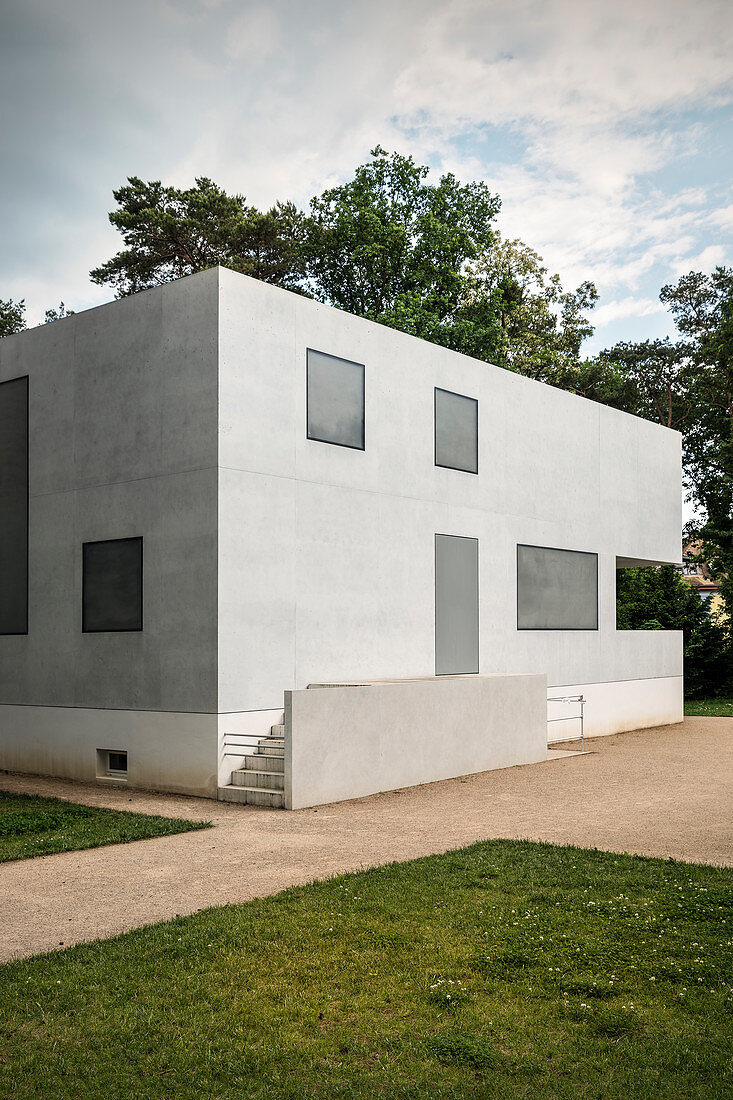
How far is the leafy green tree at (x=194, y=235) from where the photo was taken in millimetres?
31609

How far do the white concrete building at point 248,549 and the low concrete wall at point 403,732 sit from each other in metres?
0.04

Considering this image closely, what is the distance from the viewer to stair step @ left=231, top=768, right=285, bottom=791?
11992 mm

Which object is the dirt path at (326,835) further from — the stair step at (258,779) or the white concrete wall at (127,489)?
the white concrete wall at (127,489)

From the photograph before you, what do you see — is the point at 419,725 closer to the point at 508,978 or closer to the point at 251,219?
the point at 508,978

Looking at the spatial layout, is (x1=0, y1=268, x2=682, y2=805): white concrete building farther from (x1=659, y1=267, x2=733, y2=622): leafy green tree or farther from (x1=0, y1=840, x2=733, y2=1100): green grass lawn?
(x1=659, y1=267, x2=733, y2=622): leafy green tree

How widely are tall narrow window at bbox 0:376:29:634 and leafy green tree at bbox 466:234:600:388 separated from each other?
23.5 meters

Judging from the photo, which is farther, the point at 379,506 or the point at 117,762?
the point at 379,506

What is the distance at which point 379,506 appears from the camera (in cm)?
1559

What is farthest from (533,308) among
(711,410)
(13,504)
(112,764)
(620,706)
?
(112,764)

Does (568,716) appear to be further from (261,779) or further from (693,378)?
(693,378)

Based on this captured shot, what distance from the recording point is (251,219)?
105 feet

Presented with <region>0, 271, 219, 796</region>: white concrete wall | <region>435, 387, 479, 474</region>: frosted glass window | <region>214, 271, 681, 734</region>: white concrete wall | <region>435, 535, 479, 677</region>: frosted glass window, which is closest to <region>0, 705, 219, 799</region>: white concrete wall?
<region>0, 271, 219, 796</region>: white concrete wall

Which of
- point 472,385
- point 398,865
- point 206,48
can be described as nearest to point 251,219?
point 206,48

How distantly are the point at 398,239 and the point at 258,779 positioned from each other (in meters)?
24.1
